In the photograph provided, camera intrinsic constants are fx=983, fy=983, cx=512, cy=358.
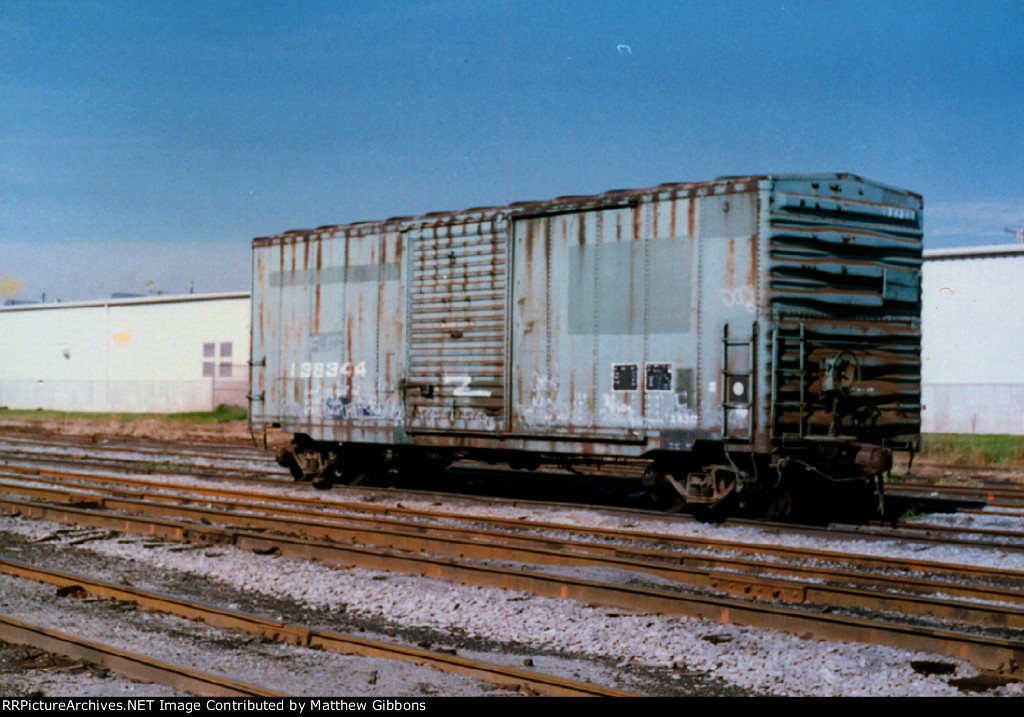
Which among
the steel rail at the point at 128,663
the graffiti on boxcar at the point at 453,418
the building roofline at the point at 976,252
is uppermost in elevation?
the building roofline at the point at 976,252

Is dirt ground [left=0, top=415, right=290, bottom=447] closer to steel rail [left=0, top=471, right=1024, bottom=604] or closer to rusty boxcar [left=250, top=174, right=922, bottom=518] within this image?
rusty boxcar [left=250, top=174, right=922, bottom=518]

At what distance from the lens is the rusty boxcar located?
12.2 m

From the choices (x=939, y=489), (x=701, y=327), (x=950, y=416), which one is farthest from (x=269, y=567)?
(x=950, y=416)

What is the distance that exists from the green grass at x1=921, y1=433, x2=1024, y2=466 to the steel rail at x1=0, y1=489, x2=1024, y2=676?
55.7 feet

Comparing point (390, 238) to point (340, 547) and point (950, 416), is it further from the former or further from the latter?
point (950, 416)

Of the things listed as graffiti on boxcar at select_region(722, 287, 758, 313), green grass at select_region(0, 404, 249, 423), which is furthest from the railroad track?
green grass at select_region(0, 404, 249, 423)

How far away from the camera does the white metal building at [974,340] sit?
29188mm

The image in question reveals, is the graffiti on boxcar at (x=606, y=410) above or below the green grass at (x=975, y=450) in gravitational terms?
above

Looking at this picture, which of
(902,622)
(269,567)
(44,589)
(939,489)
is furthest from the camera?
(939,489)

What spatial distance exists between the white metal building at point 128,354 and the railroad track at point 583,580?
30.9 meters

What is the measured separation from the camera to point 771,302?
12.1 meters

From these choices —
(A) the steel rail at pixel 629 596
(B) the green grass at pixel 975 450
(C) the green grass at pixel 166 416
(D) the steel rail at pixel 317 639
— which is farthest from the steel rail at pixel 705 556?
(C) the green grass at pixel 166 416

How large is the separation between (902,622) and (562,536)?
4924 millimetres

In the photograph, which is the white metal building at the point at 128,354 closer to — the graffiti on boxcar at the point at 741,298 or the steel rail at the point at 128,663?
the graffiti on boxcar at the point at 741,298
